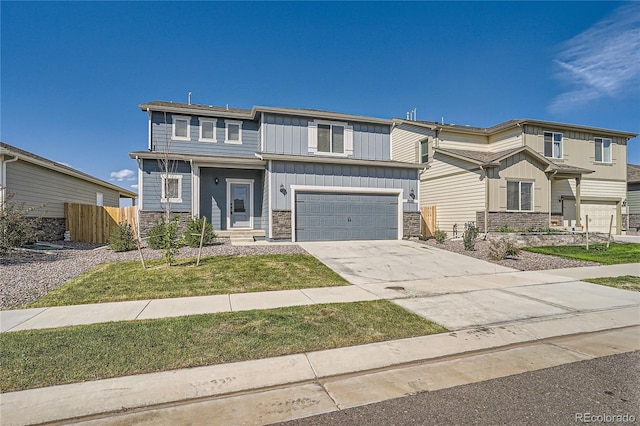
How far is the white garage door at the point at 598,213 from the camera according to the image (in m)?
20.4

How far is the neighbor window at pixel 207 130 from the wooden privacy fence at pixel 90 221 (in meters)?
4.97

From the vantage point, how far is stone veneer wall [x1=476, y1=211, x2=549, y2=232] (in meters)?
15.7

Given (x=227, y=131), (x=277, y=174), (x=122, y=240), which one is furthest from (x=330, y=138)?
(x=122, y=240)

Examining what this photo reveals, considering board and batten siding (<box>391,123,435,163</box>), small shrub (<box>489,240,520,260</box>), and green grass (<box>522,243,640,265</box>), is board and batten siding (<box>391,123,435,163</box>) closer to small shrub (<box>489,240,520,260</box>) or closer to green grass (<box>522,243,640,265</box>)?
green grass (<box>522,243,640,265</box>)

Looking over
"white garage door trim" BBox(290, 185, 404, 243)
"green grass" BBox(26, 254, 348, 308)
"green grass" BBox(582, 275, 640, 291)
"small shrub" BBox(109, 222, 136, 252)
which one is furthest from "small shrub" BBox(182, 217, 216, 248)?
"green grass" BBox(582, 275, 640, 291)

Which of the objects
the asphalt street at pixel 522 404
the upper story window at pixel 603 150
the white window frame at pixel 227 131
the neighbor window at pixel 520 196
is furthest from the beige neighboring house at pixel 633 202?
the white window frame at pixel 227 131

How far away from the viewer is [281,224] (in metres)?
13.8

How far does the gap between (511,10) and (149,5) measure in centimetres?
1159

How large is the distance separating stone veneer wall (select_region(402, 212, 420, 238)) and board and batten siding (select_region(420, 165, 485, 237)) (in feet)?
10.5

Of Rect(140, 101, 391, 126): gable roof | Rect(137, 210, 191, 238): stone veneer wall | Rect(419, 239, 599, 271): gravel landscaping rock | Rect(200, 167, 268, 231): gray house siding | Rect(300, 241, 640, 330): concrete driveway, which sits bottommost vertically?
Rect(300, 241, 640, 330): concrete driveway

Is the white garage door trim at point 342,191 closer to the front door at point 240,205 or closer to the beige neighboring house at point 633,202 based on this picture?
the front door at point 240,205

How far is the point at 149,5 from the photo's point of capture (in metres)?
9.82

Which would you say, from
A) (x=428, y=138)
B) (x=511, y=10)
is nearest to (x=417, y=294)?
(x=511, y=10)

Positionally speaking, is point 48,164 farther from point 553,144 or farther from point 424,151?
point 553,144
